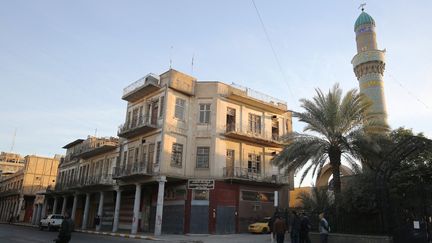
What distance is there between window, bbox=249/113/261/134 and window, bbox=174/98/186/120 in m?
6.19

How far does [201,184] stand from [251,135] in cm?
620

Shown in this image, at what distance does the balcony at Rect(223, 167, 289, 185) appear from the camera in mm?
28703

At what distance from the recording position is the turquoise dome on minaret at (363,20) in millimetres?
47500

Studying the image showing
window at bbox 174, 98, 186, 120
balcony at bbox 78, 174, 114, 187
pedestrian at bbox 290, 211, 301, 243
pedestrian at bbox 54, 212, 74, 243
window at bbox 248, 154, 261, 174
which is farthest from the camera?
balcony at bbox 78, 174, 114, 187

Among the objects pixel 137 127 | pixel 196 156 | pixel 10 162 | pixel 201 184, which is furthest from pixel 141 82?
pixel 10 162

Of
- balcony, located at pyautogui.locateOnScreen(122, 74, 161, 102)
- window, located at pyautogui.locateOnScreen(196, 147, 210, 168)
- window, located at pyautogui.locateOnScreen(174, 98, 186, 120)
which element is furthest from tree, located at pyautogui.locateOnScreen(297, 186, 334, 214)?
balcony, located at pyautogui.locateOnScreen(122, 74, 161, 102)

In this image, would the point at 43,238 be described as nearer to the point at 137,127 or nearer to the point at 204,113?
the point at 137,127

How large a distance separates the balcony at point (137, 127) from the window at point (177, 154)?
215 centimetres

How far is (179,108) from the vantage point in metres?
29.5

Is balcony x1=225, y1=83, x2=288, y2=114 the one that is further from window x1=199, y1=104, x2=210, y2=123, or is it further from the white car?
the white car

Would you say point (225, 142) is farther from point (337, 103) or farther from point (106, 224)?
point (106, 224)

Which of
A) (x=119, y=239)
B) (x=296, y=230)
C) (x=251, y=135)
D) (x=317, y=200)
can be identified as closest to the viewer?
(x=296, y=230)

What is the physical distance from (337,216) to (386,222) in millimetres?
2700

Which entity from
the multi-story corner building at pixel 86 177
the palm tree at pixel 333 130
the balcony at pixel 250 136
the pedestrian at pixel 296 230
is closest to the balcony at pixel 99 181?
the multi-story corner building at pixel 86 177
